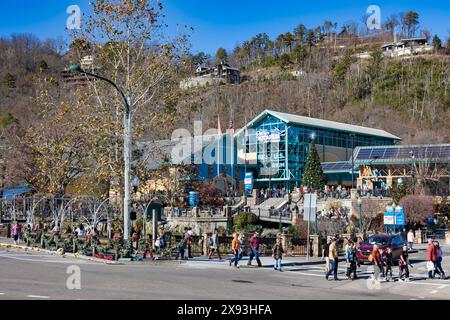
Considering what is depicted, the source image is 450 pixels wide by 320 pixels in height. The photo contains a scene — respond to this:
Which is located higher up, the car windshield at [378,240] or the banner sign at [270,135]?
the banner sign at [270,135]

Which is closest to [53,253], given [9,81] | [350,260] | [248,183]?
[350,260]

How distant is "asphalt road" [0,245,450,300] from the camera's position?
624 inches

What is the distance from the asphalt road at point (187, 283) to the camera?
52.0ft

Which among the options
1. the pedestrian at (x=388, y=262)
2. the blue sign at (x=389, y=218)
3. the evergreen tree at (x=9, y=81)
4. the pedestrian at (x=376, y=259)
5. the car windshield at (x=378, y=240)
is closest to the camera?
the pedestrian at (x=376, y=259)

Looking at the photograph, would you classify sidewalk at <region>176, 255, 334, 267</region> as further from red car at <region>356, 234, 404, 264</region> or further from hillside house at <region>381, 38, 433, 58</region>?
hillside house at <region>381, 38, 433, 58</region>

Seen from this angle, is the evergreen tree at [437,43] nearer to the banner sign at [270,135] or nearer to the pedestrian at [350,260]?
the banner sign at [270,135]

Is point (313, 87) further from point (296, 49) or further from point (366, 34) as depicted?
point (366, 34)

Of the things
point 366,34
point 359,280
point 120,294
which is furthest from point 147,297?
point 366,34

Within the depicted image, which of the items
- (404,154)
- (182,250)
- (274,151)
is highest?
(274,151)

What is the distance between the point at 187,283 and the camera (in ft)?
61.5

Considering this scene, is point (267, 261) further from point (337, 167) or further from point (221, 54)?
point (221, 54)

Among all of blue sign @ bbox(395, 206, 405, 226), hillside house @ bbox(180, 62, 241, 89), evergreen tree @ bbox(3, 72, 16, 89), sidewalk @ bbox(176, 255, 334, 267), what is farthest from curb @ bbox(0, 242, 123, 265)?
hillside house @ bbox(180, 62, 241, 89)

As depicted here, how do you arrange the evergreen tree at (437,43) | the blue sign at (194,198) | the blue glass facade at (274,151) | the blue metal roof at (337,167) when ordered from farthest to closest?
the evergreen tree at (437,43)
the blue glass facade at (274,151)
the blue metal roof at (337,167)
the blue sign at (194,198)

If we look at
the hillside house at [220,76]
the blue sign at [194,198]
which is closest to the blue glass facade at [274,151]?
the blue sign at [194,198]
